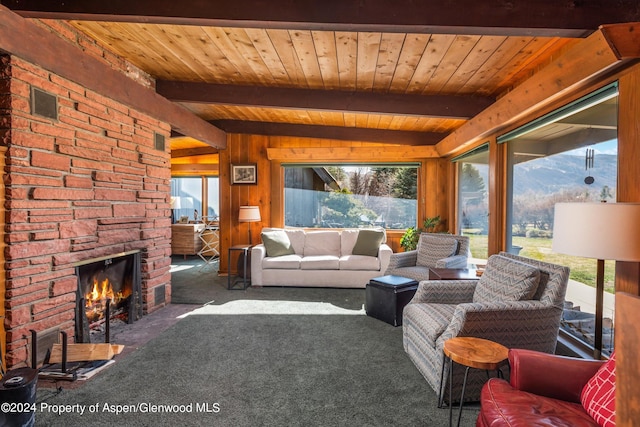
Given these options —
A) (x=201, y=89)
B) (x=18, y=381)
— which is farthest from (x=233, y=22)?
(x=18, y=381)

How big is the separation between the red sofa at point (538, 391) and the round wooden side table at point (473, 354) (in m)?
0.08

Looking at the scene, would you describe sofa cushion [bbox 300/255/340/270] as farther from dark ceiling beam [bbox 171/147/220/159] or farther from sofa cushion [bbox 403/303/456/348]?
dark ceiling beam [bbox 171/147/220/159]

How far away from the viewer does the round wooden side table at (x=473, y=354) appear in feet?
5.44

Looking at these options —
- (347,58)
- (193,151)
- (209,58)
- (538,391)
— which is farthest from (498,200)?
(193,151)

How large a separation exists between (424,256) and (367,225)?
1813 mm

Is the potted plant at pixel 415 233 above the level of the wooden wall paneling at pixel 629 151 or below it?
below

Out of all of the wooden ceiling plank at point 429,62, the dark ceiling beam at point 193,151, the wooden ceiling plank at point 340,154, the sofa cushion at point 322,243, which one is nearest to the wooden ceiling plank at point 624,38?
the wooden ceiling plank at point 429,62

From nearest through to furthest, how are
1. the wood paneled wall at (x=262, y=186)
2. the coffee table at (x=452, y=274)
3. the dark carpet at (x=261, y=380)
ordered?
the dark carpet at (x=261, y=380), the coffee table at (x=452, y=274), the wood paneled wall at (x=262, y=186)

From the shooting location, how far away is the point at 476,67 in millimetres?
3090

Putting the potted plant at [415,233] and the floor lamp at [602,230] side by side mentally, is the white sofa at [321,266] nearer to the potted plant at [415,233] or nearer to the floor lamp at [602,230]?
the potted plant at [415,233]

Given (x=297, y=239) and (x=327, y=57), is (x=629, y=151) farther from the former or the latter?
(x=297, y=239)

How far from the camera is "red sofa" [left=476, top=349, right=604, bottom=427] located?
1354mm

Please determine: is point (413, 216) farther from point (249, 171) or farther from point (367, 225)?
point (249, 171)

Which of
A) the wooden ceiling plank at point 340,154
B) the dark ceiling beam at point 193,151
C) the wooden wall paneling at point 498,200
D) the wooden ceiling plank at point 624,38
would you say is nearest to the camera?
the wooden ceiling plank at point 624,38
